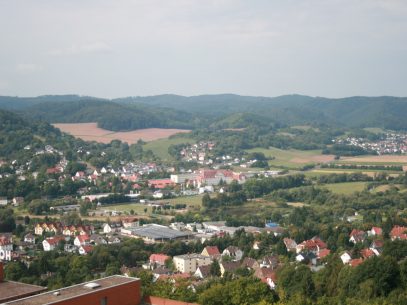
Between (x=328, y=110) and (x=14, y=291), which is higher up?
(x=328, y=110)

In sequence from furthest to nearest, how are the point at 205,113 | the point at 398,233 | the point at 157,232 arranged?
1. the point at 205,113
2. the point at 157,232
3. the point at 398,233

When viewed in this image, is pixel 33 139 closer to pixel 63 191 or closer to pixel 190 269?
pixel 63 191

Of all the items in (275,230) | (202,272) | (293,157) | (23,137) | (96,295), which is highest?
(23,137)

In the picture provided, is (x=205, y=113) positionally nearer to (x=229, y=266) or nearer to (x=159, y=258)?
Result: (x=159, y=258)

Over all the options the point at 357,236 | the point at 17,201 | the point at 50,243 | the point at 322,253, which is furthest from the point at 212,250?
the point at 17,201

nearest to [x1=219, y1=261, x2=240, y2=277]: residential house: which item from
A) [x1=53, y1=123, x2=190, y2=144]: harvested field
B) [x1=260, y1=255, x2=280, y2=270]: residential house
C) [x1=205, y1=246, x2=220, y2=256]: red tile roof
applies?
[x1=260, y1=255, x2=280, y2=270]: residential house

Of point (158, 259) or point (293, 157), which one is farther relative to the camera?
point (293, 157)

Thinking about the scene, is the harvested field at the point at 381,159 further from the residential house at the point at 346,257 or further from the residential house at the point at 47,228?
the residential house at the point at 346,257
